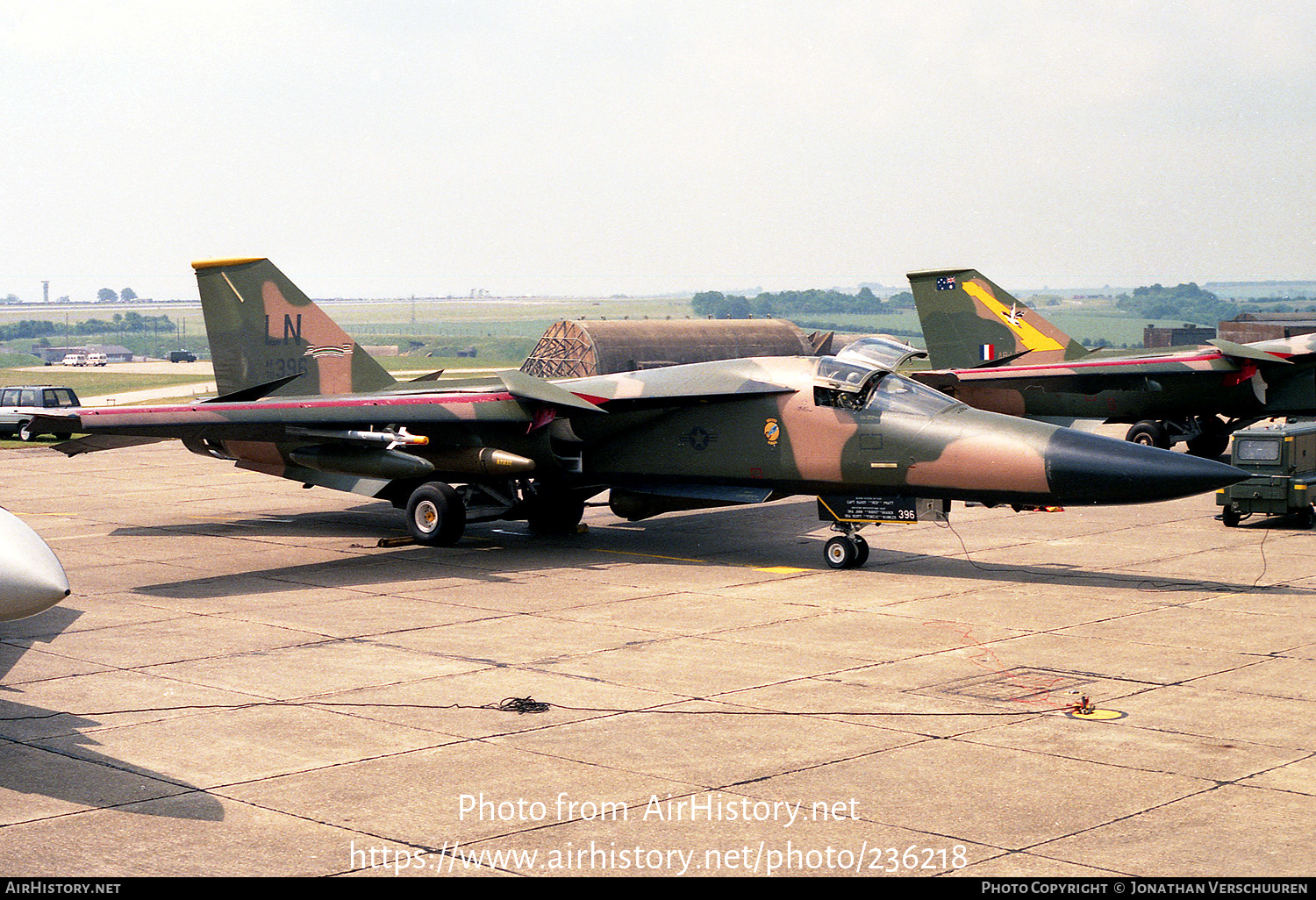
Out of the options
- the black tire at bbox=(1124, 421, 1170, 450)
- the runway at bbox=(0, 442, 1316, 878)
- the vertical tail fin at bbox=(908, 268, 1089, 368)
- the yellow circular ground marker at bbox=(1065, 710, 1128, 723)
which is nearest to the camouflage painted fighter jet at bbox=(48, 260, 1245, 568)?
the runway at bbox=(0, 442, 1316, 878)

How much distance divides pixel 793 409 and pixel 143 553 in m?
9.67

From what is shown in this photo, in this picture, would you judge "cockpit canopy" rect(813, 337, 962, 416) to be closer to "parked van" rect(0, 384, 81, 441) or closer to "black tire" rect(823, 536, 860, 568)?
"black tire" rect(823, 536, 860, 568)

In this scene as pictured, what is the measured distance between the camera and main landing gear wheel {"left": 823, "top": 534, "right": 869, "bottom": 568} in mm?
17234

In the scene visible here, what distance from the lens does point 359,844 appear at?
24.3 feet

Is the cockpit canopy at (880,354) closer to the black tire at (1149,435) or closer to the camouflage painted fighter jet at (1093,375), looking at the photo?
the camouflage painted fighter jet at (1093,375)

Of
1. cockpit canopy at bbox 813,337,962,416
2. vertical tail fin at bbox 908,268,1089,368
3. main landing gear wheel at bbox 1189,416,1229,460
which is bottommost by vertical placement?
main landing gear wheel at bbox 1189,416,1229,460

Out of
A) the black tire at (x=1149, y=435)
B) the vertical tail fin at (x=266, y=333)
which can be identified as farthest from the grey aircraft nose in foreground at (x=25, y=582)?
the black tire at (x=1149, y=435)

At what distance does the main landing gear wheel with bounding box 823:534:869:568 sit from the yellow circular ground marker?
6.98 metres

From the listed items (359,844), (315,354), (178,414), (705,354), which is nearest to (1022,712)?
(359,844)

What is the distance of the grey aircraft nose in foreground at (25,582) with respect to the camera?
8.04m

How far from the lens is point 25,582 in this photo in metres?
8.07

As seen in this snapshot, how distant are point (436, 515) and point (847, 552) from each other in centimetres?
608

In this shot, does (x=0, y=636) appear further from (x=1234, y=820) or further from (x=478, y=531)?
(x=1234, y=820)

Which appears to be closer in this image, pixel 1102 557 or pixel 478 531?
pixel 1102 557
